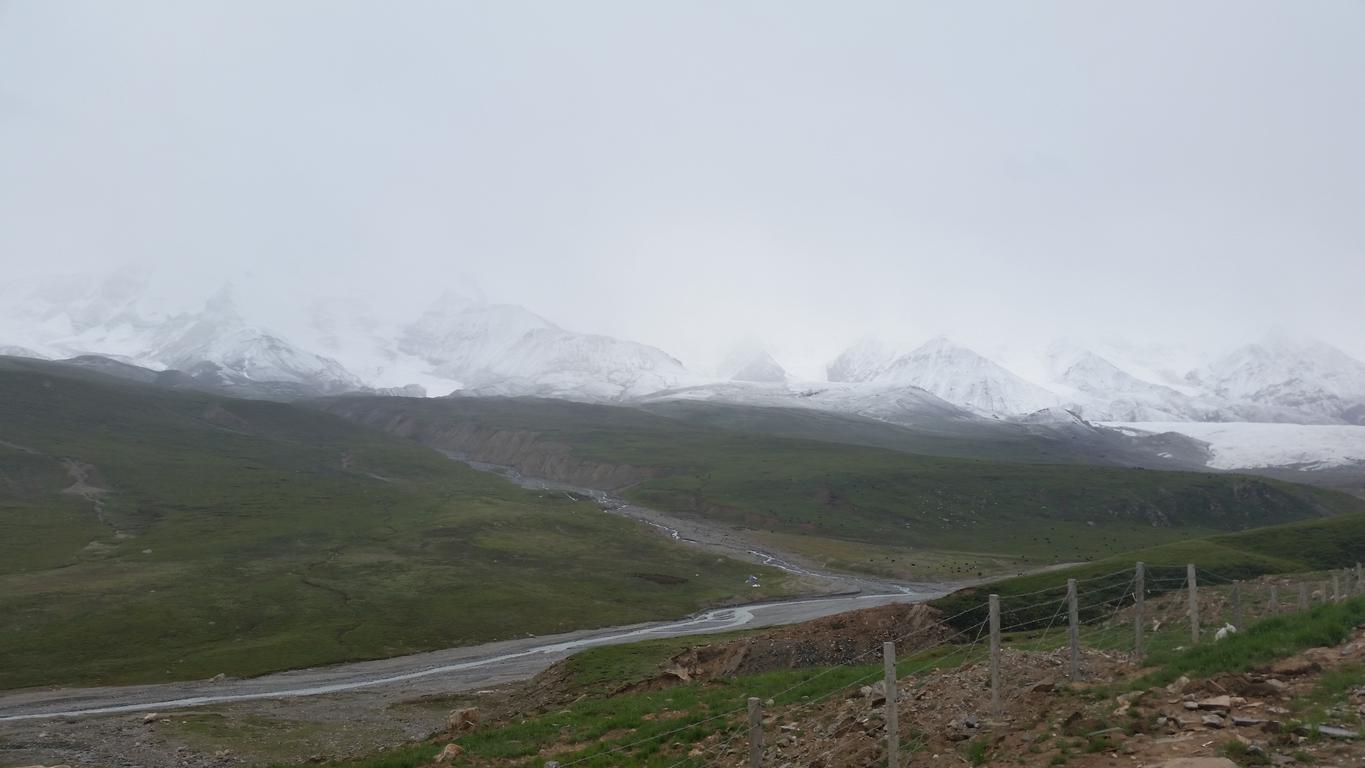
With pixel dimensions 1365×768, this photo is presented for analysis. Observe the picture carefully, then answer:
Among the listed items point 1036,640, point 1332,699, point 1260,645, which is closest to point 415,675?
point 1036,640

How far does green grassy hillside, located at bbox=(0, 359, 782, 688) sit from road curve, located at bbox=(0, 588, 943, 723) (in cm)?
471

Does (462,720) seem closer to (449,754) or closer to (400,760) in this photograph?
(400,760)

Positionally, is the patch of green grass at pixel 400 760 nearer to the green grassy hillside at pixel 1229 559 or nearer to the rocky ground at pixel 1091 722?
the rocky ground at pixel 1091 722

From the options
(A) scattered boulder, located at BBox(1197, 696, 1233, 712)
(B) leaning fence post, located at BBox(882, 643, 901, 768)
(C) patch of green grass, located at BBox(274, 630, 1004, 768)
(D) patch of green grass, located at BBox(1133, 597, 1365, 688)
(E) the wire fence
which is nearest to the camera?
(A) scattered boulder, located at BBox(1197, 696, 1233, 712)

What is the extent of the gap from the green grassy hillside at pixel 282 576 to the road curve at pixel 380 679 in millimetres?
4715

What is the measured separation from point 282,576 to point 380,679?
5339cm

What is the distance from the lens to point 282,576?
12400cm

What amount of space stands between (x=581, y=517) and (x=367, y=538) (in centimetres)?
4703

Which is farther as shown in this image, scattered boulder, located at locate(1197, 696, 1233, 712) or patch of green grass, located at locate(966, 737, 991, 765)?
patch of green grass, located at locate(966, 737, 991, 765)

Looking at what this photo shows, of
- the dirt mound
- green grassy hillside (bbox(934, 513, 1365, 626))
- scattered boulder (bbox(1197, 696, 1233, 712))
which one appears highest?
scattered boulder (bbox(1197, 696, 1233, 712))

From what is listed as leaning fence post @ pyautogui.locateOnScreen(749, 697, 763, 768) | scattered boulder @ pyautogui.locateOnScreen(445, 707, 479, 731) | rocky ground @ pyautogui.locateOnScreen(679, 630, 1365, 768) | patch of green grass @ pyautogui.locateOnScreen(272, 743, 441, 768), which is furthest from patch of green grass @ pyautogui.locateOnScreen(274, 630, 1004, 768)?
leaning fence post @ pyautogui.locateOnScreen(749, 697, 763, 768)

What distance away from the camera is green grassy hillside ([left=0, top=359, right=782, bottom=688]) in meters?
90.9

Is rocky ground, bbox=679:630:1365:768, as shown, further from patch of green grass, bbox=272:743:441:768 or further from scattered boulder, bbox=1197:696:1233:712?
patch of green grass, bbox=272:743:441:768

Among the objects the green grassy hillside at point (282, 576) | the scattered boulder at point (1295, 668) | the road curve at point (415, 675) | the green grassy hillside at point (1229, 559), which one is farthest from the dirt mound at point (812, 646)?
the green grassy hillside at point (282, 576)
